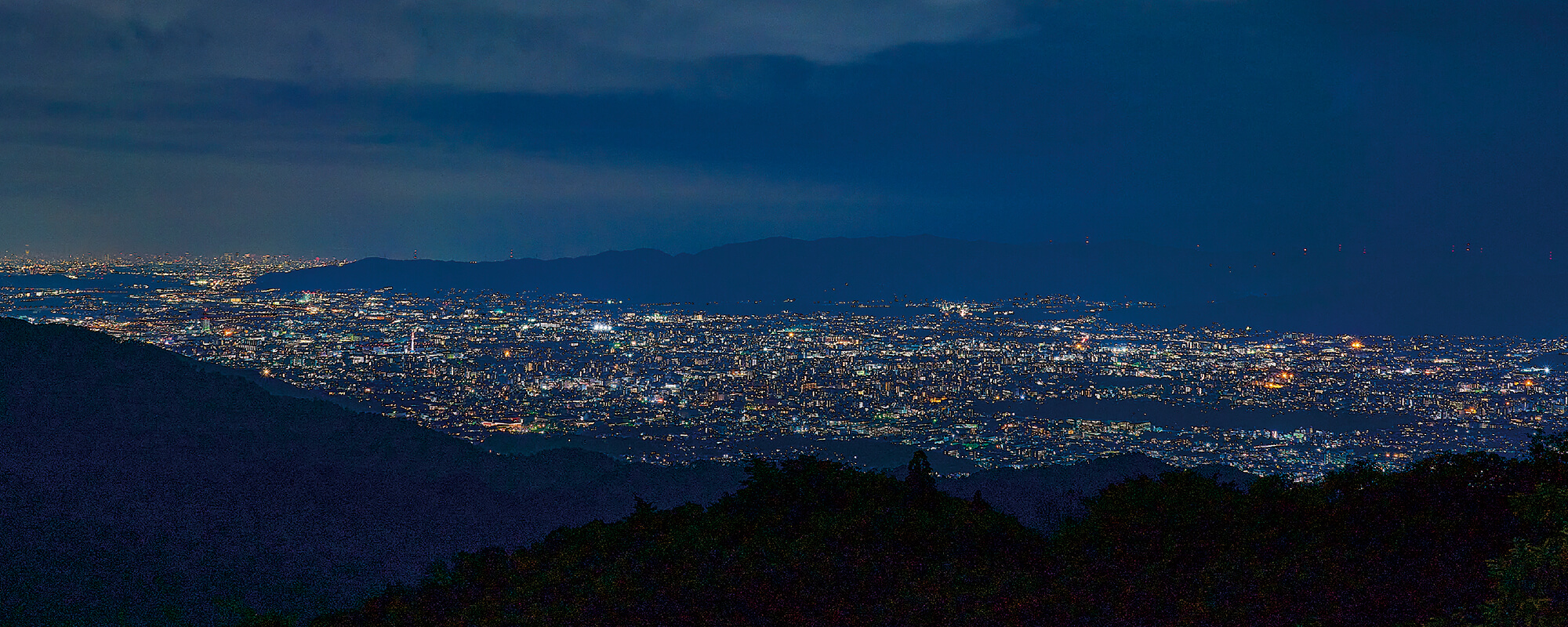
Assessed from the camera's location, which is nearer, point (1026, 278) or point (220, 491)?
point (220, 491)

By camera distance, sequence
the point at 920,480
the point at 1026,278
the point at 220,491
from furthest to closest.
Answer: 1. the point at 1026,278
2. the point at 220,491
3. the point at 920,480

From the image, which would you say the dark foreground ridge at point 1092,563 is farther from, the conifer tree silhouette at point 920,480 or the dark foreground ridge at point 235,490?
the dark foreground ridge at point 235,490

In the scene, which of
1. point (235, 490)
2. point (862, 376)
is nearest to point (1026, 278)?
point (862, 376)

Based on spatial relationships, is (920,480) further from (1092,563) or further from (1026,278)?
(1026,278)

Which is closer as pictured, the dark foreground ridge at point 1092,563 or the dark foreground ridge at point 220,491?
the dark foreground ridge at point 1092,563

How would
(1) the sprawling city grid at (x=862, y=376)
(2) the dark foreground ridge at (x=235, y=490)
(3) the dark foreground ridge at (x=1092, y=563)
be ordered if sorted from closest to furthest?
1. (3) the dark foreground ridge at (x=1092, y=563)
2. (2) the dark foreground ridge at (x=235, y=490)
3. (1) the sprawling city grid at (x=862, y=376)

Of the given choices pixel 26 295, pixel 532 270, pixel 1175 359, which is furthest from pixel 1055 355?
pixel 532 270

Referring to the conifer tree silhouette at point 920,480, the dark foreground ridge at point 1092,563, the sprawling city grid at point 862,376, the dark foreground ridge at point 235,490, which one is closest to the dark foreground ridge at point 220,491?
the dark foreground ridge at point 235,490

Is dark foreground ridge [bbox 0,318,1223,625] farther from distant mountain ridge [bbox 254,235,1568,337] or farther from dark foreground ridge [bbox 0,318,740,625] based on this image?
distant mountain ridge [bbox 254,235,1568,337]
